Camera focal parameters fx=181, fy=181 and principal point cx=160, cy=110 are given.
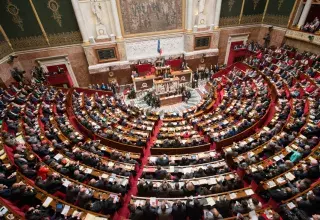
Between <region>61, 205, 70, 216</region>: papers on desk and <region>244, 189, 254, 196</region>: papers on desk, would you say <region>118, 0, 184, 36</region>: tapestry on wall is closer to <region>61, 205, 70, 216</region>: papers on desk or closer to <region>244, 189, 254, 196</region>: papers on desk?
<region>61, 205, 70, 216</region>: papers on desk

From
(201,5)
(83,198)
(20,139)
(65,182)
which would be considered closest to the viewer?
(83,198)

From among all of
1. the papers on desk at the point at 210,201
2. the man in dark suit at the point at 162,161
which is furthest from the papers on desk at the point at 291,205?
the man in dark suit at the point at 162,161

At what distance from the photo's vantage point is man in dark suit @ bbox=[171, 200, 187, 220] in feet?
18.9

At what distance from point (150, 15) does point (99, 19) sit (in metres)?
4.63

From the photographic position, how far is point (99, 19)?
52.1ft

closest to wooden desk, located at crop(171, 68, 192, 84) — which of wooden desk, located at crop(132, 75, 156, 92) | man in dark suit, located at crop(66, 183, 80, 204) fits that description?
wooden desk, located at crop(132, 75, 156, 92)

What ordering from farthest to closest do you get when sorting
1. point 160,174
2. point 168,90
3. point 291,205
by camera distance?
point 168,90 → point 160,174 → point 291,205

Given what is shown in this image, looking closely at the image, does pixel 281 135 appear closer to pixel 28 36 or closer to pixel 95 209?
pixel 95 209

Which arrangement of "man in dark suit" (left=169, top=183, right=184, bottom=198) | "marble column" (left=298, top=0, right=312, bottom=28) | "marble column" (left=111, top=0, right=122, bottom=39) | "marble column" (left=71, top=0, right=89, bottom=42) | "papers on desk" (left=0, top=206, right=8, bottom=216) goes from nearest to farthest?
1. "papers on desk" (left=0, top=206, right=8, bottom=216)
2. "man in dark suit" (left=169, top=183, right=184, bottom=198)
3. "marble column" (left=71, top=0, right=89, bottom=42)
4. "marble column" (left=298, top=0, right=312, bottom=28)
5. "marble column" (left=111, top=0, right=122, bottom=39)

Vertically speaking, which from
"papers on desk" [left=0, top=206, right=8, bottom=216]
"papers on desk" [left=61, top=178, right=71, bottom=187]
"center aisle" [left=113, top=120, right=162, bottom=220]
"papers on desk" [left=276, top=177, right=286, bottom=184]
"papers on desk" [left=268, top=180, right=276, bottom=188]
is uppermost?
"papers on desk" [left=0, top=206, right=8, bottom=216]

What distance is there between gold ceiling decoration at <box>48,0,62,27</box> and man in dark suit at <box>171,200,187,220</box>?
16.7 meters

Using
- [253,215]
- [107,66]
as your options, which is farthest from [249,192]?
[107,66]

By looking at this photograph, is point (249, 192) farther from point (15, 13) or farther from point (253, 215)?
point (15, 13)

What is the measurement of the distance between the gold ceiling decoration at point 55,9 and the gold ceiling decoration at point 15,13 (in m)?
2.35
